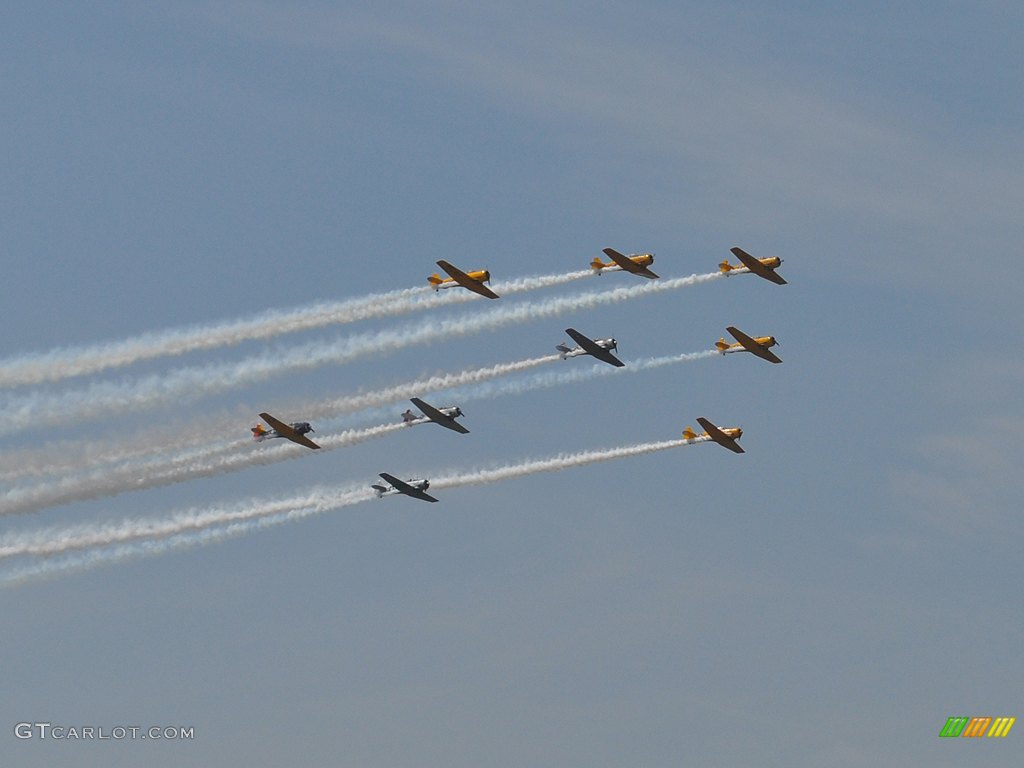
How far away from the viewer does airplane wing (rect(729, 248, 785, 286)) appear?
120375 millimetres

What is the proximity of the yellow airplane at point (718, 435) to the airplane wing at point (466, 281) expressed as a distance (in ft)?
56.1

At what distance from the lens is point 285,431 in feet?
359

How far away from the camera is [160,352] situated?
111 m

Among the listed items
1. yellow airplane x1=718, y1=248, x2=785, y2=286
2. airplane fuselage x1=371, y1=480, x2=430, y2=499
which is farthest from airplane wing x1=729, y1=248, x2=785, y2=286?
airplane fuselage x1=371, y1=480, x2=430, y2=499

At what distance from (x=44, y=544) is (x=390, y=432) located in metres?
20.0

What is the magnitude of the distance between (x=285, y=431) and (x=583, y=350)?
62.5ft

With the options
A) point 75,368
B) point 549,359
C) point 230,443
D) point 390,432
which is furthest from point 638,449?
point 75,368

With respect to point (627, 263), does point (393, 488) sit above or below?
below

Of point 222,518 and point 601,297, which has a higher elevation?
point 601,297

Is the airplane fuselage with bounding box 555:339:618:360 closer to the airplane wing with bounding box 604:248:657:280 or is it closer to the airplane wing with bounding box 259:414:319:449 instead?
the airplane wing with bounding box 604:248:657:280

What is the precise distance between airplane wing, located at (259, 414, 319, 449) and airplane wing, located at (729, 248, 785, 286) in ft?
90.9

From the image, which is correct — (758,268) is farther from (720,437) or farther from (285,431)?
(285,431)

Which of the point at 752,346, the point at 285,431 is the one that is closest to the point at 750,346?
the point at 752,346

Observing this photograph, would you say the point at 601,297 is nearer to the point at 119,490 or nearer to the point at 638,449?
the point at 638,449
